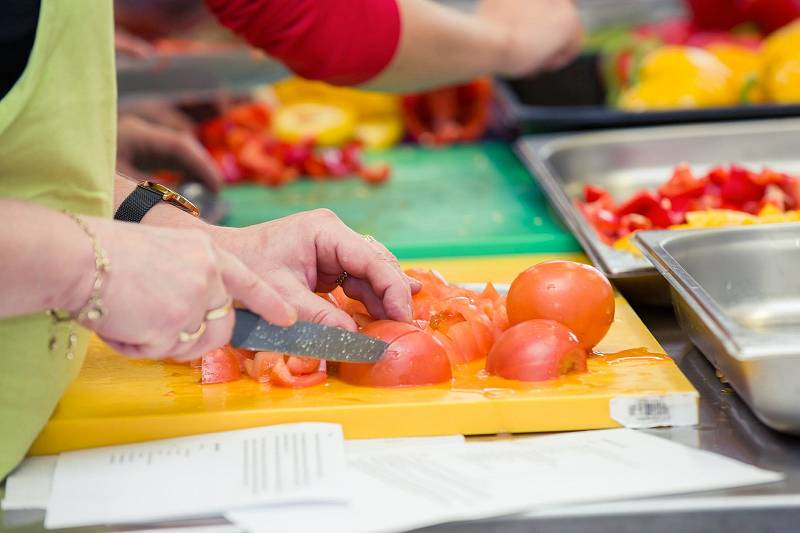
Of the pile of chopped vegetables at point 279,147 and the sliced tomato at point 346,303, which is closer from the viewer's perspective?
the sliced tomato at point 346,303

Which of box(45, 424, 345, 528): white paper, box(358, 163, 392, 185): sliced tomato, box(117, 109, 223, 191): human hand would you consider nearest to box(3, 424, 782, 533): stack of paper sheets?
box(45, 424, 345, 528): white paper

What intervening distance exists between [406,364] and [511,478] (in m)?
0.27

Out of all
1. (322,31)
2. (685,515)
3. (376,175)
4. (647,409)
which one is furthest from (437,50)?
(685,515)

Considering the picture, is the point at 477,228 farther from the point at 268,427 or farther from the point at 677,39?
the point at 677,39

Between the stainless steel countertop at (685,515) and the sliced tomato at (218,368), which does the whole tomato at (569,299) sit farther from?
the sliced tomato at (218,368)

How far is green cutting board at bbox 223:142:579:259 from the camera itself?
2340 millimetres

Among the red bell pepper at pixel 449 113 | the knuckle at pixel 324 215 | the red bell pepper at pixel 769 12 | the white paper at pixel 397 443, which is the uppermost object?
the red bell pepper at pixel 769 12

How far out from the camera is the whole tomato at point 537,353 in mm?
1522

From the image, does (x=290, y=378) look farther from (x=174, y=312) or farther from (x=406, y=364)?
(x=174, y=312)

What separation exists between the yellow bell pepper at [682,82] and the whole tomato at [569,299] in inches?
64.6

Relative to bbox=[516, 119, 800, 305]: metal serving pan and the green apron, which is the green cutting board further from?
the green apron

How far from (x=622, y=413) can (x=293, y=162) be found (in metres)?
2.05

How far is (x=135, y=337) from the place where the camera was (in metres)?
1.25

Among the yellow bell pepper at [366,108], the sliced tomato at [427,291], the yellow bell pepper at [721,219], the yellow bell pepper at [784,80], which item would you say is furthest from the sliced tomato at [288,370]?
the yellow bell pepper at [366,108]
